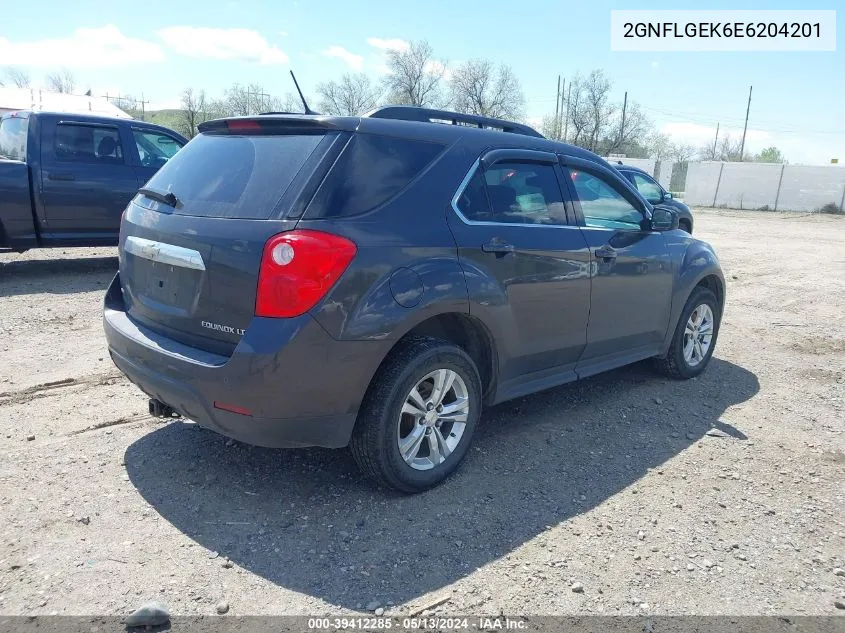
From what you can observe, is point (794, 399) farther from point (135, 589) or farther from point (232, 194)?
point (135, 589)

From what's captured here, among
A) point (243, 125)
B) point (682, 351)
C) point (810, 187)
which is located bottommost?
point (682, 351)

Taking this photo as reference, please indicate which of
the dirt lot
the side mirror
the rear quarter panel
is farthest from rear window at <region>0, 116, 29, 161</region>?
the rear quarter panel

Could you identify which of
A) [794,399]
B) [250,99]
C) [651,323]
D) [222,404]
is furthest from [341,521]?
[250,99]

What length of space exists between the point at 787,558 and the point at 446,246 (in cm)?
214

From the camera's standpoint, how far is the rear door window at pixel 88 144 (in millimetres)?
8422

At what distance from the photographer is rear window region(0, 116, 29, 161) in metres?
8.30

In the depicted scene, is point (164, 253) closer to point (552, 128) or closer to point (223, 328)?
point (223, 328)

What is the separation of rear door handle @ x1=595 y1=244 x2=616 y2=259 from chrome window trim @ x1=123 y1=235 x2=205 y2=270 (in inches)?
96.6

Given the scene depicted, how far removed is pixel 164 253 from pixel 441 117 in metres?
1.78

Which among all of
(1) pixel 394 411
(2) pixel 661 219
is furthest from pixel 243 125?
(2) pixel 661 219

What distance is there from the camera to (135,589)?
8.64 ft

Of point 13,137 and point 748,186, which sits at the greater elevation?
point 13,137

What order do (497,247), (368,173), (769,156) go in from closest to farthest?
1. (368,173)
2. (497,247)
3. (769,156)

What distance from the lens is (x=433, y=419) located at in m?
3.42
